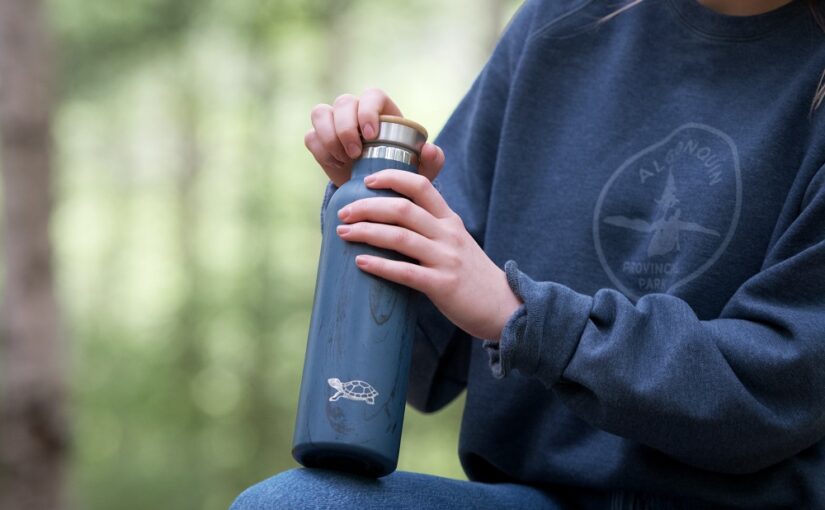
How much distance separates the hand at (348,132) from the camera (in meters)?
1.18

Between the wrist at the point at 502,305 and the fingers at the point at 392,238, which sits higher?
the fingers at the point at 392,238

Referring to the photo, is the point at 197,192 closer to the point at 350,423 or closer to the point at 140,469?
the point at 140,469

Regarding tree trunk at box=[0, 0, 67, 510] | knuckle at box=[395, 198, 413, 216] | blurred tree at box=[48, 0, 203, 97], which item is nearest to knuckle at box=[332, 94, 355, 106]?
knuckle at box=[395, 198, 413, 216]

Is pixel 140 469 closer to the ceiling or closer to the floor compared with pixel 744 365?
closer to the floor

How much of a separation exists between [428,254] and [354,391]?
0.58 feet

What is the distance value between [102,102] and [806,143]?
37.1ft

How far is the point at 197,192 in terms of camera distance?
16.2m

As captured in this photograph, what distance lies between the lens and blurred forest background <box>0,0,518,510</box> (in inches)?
157

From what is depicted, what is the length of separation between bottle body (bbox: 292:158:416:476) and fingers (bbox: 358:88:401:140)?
0.26 ft

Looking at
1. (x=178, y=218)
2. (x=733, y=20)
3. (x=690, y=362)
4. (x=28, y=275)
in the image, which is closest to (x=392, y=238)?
(x=690, y=362)

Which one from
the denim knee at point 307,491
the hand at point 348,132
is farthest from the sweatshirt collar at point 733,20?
the denim knee at point 307,491

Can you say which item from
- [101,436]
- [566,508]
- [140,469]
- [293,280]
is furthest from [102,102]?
[566,508]

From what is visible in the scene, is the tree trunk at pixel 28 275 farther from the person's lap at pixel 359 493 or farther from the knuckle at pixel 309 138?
the person's lap at pixel 359 493

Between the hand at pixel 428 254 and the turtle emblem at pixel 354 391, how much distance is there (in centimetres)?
13
